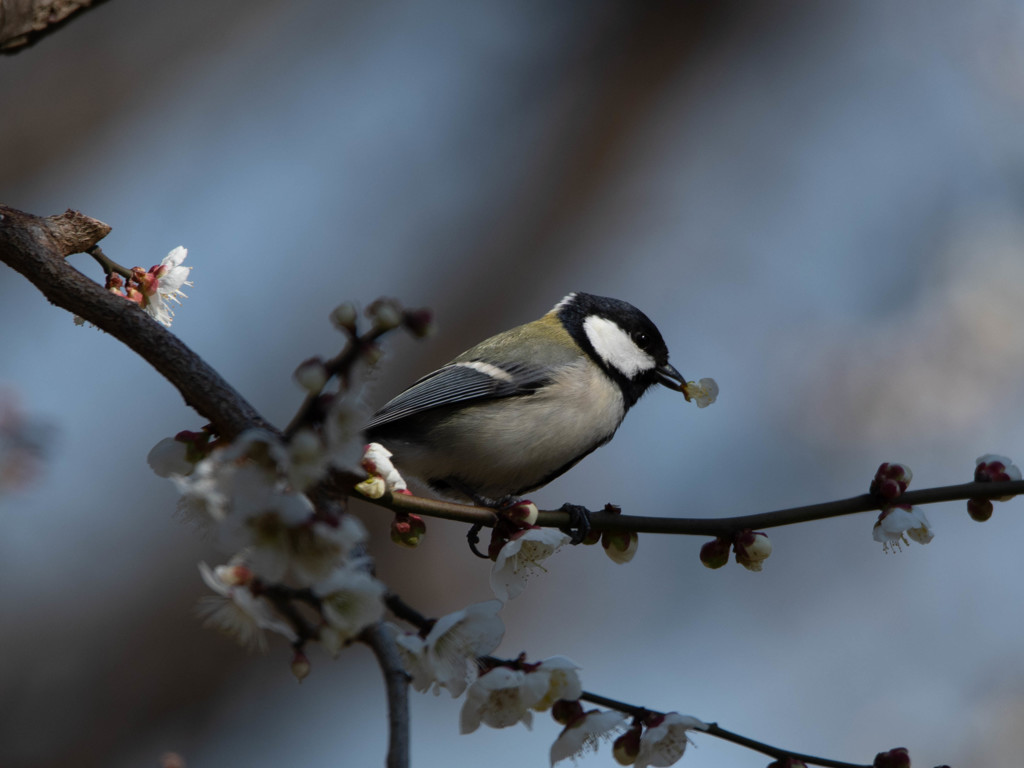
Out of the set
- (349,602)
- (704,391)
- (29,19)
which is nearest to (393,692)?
(349,602)

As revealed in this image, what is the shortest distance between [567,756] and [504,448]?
125 centimetres

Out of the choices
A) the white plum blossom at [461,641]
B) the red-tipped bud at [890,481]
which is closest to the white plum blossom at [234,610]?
the white plum blossom at [461,641]

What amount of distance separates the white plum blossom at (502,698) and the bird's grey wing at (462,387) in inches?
51.4

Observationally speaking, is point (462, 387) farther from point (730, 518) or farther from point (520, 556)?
point (730, 518)

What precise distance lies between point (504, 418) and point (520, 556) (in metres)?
1.03

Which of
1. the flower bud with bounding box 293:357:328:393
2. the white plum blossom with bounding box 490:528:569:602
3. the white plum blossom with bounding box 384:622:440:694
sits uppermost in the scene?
the white plum blossom with bounding box 490:528:569:602

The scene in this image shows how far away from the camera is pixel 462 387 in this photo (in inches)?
106

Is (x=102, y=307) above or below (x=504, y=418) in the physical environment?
below

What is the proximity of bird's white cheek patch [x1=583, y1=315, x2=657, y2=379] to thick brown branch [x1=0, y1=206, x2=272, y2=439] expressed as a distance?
1.75 meters

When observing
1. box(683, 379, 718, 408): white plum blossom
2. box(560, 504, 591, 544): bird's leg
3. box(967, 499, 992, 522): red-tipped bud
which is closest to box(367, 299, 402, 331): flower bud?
box(560, 504, 591, 544): bird's leg

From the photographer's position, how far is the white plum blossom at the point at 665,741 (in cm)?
137

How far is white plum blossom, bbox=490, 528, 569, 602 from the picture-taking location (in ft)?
5.13

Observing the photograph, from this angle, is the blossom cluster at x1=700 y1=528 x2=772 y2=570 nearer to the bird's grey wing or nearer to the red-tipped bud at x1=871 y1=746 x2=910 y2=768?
the red-tipped bud at x1=871 y1=746 x2=910 y2=768

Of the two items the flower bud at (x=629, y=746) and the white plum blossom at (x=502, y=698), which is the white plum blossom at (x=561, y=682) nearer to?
the white plum blossom at (x=502, y=698)
